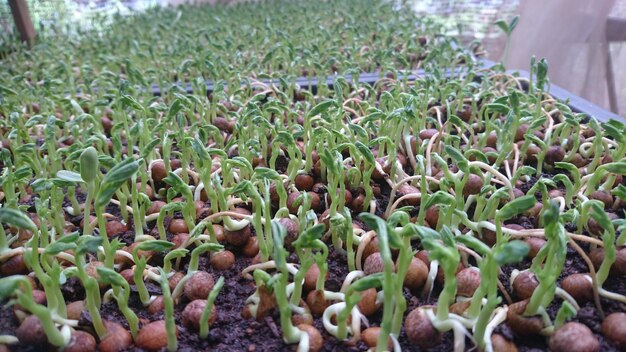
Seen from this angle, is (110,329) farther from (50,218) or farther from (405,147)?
(405,147)

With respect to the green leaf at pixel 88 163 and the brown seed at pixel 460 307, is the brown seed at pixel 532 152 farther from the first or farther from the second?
the green leaf at pixel 88 163

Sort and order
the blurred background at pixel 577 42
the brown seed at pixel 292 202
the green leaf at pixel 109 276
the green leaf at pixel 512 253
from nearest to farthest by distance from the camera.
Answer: the green leaf at pixel 512 253, the green leaf at pixel 109 276, the brown seed at pixel 292 202, the blurred background at pixel 577 42

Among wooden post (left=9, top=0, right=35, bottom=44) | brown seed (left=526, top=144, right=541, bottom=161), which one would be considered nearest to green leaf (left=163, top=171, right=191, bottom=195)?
brown seed (left=526, top=144, right=541, bottom=161)

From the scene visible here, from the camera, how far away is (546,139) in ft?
3.88

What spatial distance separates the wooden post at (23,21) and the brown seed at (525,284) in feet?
9.25

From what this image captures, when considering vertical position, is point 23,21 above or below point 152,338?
above

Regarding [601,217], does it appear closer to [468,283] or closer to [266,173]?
[468,283]

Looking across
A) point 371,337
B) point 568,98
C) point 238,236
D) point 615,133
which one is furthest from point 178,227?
point 568,98

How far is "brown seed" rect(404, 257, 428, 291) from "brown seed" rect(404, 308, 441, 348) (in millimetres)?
89

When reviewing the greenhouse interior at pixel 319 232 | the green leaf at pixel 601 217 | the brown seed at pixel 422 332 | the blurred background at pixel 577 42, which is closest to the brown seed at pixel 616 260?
the greenhouse interior at pixel 319 232

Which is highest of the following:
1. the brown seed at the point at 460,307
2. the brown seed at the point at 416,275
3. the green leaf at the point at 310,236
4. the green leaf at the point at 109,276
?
the green leaf at the point at 310,236

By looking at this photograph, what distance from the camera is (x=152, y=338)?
26.8 inches

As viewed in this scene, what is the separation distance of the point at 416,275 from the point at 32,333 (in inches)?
23.0

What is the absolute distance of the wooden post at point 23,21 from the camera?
257 centimetres
